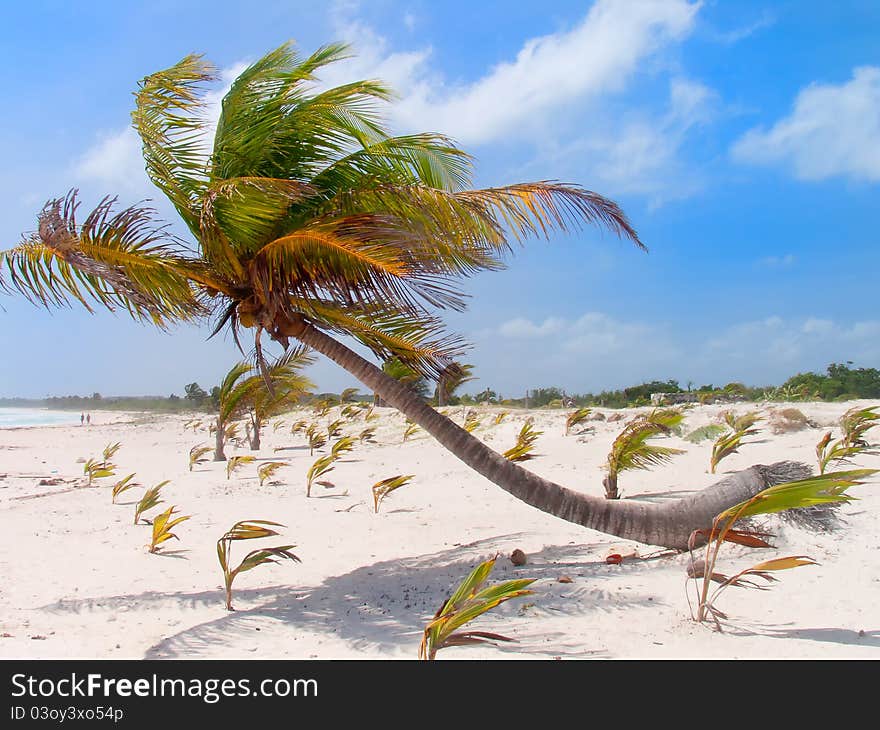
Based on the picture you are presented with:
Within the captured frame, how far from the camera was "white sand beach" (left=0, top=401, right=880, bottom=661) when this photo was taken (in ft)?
12.0

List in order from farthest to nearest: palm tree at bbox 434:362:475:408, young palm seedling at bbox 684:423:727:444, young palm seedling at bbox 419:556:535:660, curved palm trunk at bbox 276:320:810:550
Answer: young palm seedling at bbox 684:423:727:444
palm tree at bbox 434:362:475:408
curved palm trunk at bbox 276:320:810:550
young palm seedling at bbox 419:556:535:660

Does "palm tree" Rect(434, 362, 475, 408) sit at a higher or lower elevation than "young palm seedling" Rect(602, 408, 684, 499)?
higher

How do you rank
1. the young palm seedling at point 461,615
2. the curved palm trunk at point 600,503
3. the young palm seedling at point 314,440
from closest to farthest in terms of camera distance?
the young palm seedling at point 461,615
the curved palm trunk at point 600,503
the young palm seedling at point 314,440

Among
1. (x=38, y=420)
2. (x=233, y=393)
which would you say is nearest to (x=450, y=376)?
(x=233, y=393)

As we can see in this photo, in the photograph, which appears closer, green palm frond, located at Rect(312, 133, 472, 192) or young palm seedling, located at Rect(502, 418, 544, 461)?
green palm frond, located at Rect(312, 133, 472, 192)

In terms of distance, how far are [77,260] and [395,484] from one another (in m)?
4.70

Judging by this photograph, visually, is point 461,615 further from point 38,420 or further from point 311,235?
point 38,420

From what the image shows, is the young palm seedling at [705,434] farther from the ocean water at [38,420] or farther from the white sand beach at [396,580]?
the ocean water at [38,420]

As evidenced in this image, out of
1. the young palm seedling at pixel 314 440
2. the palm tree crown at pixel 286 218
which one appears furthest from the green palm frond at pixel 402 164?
the young palm seedling at pixel 314 440

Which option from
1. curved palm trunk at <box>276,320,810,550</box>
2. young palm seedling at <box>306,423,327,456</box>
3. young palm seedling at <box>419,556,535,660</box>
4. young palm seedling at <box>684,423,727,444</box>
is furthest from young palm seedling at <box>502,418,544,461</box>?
young palm seedling at <box>306,423,327,456</box>

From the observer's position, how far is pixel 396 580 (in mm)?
5656

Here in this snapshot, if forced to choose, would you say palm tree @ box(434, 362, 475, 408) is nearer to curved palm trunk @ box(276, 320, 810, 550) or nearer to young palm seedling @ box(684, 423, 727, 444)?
curved palm trunk @ box(276, 320, 810, 550)

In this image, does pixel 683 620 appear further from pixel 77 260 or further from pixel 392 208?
pixel 77 260

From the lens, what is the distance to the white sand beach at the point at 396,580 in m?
3.65
